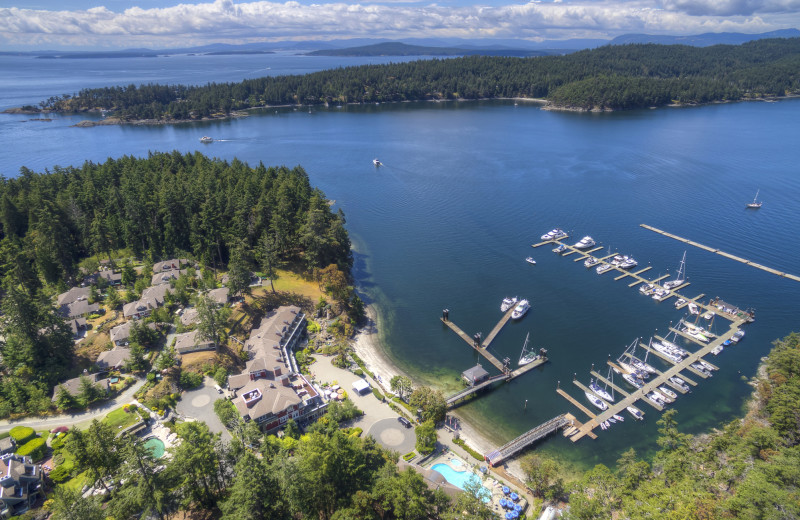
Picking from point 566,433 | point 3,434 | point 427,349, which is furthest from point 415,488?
point 3,434

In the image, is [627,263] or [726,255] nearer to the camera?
[627,263]

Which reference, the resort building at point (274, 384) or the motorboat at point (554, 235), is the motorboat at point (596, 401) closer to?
the resort building at point (274, 384)

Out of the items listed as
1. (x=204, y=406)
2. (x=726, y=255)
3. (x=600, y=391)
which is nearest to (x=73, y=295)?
(x=204, y=406)

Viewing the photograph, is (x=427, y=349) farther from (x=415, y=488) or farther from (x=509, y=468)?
(x=415, y=488)

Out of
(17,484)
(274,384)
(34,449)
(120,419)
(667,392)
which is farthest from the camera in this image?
(667,392)

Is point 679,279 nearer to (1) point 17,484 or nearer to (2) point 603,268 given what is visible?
(2) point 603,268

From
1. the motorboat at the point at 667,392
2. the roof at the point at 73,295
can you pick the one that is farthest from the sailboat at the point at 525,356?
the roof at the point at 73,295
